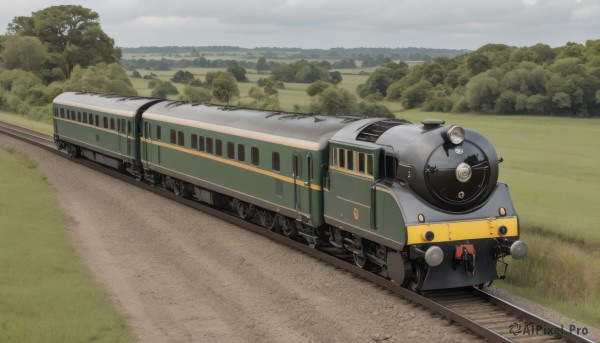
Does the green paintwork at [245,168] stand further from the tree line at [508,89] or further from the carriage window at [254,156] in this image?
the tree line at [508,89]

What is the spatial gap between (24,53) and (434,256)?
101786mm

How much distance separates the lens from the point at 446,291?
15.9 meters

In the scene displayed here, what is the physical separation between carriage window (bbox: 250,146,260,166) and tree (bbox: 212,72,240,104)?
49.9 meters

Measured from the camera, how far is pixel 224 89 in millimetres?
73250

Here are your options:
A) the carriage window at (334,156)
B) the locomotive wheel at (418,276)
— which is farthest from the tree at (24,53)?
the locomotive wheel at (418,276)

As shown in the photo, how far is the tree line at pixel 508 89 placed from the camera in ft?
220

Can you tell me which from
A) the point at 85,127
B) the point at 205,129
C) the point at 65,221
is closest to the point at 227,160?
the point at 205,129

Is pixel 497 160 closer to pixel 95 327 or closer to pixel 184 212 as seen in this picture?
pixel 95 327

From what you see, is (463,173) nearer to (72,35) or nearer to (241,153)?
(241,153)

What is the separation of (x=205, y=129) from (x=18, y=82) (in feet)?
237

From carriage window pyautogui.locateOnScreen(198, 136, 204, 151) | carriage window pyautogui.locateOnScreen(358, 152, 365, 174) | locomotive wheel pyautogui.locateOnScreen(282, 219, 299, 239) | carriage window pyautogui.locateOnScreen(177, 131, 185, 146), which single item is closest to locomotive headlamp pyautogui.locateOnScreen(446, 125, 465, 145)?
carriage window pyautogui.locateOnScreen(358, 152, 365, 174)

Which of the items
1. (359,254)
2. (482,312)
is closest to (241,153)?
(359,254)

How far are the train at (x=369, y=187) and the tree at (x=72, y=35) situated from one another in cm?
9186

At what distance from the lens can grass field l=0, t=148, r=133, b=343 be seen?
12.9m
